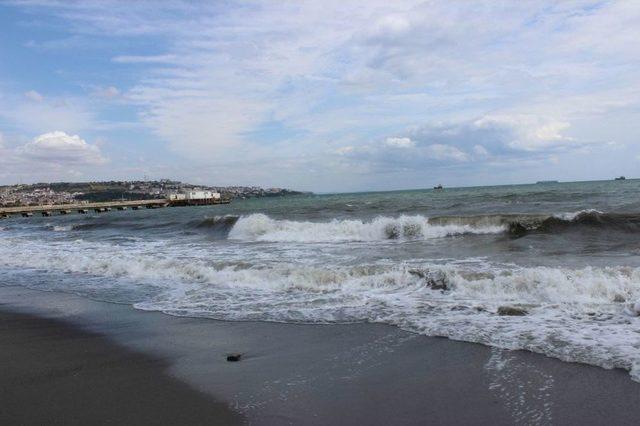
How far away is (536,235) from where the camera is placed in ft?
62.8

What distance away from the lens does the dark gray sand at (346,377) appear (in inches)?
172

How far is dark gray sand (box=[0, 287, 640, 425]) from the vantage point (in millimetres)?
4371

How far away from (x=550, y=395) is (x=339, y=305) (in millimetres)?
4698

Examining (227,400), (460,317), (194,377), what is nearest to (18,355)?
(194,377)

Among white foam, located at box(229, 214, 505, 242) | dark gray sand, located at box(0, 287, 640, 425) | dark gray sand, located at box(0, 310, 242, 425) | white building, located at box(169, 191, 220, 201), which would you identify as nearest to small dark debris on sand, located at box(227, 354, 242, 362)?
dark gray sand, located at box(0, 287, 640, 425)

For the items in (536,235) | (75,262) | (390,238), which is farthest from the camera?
(390,238)

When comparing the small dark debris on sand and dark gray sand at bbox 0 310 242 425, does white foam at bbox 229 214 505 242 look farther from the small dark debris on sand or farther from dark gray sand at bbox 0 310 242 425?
the small dark debris on sand

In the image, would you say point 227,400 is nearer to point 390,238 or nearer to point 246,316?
point 246,316

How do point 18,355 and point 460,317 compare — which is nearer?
point 18,355

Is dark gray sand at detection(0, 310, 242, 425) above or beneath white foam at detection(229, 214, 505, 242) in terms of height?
beneath

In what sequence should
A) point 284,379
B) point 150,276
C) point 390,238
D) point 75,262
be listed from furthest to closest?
point 390,238
point 75,262
point 150,276
point 284,379

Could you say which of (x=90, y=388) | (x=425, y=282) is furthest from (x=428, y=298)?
(x=90, y=388)

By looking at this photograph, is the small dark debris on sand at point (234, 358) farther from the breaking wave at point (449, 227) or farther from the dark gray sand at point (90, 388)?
the breaking wave at point (449, 227)

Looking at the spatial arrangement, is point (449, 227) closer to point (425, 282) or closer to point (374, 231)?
point (374, 231)
